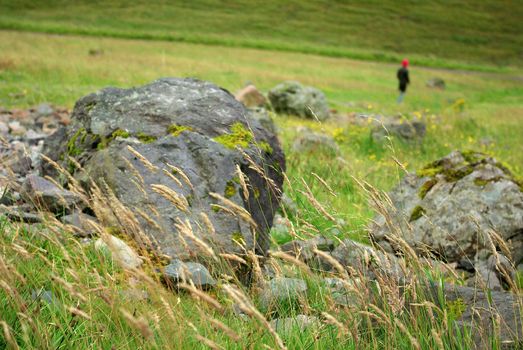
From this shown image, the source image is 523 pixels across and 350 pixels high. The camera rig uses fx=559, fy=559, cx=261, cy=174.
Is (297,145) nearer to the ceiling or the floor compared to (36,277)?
nearer to the floor

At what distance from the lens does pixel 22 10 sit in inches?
2469

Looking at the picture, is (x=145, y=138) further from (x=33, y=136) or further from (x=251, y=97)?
(x=251, y=97)

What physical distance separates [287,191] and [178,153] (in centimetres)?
265

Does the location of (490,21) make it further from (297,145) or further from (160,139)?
(160,139)

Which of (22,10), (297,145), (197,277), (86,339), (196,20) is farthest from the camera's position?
(196,20)

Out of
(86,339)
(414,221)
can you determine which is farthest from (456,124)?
(86,339)

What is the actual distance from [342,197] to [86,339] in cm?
532

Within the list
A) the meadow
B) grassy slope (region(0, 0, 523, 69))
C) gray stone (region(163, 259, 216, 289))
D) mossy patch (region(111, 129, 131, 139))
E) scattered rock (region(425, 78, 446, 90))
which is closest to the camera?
the meadow

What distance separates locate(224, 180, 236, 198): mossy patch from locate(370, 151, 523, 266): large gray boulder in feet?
5.56

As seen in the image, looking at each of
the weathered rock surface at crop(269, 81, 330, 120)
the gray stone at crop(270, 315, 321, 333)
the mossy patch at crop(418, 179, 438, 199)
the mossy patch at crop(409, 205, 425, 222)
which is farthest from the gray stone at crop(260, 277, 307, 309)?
the weathered rock surface at crop(269, 81, 330, 120)

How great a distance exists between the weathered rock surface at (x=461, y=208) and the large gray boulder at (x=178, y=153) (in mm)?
1528

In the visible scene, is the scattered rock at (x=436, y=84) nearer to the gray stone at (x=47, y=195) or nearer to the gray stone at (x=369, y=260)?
the gray stone at (x=369, y=260)

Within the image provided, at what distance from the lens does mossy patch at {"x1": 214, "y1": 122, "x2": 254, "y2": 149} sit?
5324mm

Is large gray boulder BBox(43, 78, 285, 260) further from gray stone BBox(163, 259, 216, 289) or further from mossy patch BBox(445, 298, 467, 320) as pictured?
mossy patch BBox(445, 298, 467, 320)
